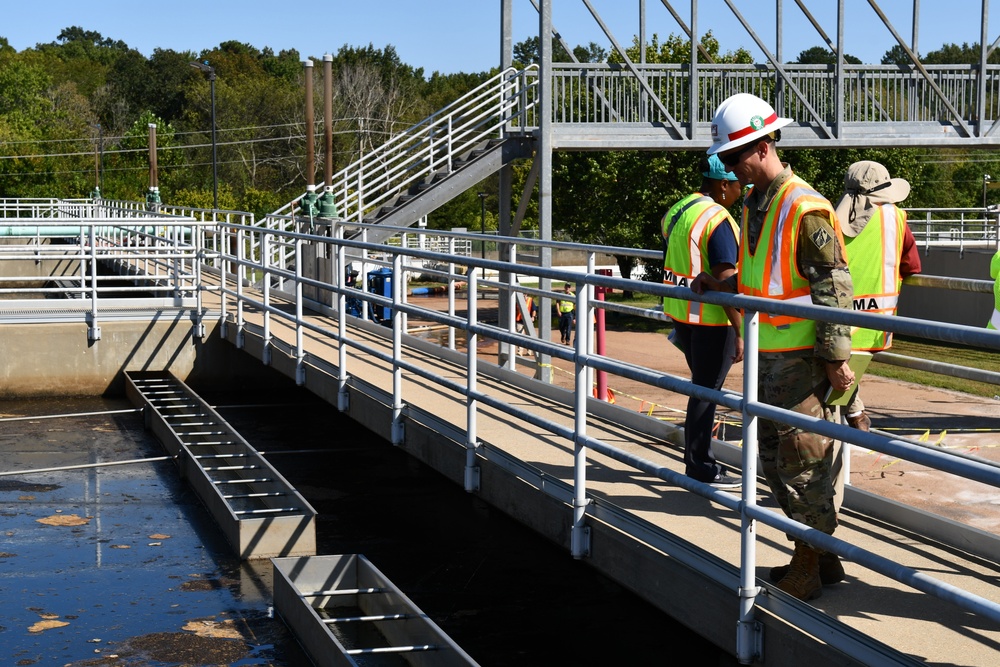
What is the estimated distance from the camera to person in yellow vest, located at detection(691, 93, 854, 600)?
4.49m

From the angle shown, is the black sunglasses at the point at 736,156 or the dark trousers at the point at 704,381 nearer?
the black sunglasses at the point at 736,156

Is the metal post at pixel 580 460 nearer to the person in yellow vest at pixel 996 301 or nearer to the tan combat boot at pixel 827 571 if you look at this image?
the tan combat boot at pixel 827 571

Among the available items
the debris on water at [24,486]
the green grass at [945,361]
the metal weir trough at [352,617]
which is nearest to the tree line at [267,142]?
the green grass at [945,361]

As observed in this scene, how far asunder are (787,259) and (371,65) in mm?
111175

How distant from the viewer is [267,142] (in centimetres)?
10019

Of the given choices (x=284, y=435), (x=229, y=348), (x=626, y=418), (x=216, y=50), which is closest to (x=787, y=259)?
(x=626, y=418)

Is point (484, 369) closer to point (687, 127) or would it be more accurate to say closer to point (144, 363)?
point (144, 363)

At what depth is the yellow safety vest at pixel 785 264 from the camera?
4559mm

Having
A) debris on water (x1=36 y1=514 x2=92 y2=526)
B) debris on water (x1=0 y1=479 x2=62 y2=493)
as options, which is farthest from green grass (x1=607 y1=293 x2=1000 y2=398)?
debris on water (x1=36 y1=514 x2=92 y2=526)

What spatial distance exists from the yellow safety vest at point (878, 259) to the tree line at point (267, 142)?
3882 cm

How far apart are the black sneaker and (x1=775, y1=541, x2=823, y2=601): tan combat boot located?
1742 mm

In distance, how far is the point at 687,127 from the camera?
20109 mm

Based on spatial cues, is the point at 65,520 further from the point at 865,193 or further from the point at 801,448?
the point at 801,448

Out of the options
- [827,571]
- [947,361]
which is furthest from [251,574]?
[947,361]
